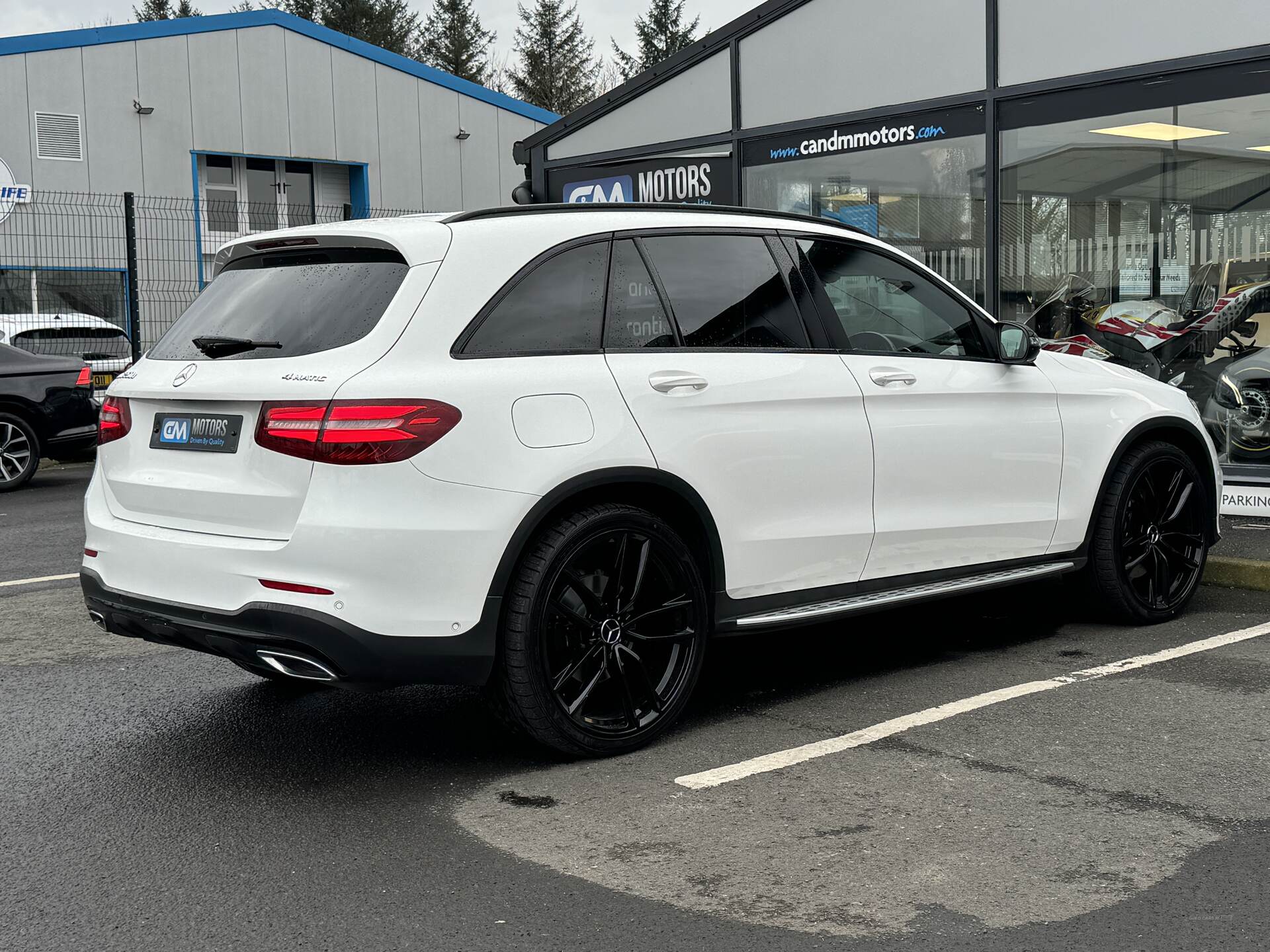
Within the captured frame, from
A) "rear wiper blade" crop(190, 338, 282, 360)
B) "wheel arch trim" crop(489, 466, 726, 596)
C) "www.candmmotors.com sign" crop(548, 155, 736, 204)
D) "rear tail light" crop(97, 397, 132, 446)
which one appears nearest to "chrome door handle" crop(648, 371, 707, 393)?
"wheel arch trim" crop(489, 466, 726, 596)

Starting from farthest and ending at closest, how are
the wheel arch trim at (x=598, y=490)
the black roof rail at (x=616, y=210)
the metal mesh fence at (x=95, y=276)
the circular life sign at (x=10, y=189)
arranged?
1. the circular life sign at (x=10, y=189)
2. the metal mesh fence at (x=95, y=276)
3. the black roof rail at (x=616, y=210)
4. the wheel arch trim at (x=598, y=490)

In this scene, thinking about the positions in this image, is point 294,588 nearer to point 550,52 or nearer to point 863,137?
point 863,137

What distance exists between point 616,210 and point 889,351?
121 cm

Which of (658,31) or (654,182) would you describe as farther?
(658,31)

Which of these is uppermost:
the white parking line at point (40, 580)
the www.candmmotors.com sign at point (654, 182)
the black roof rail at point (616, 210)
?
the www.candmmotors.com sign at point (654, 182)

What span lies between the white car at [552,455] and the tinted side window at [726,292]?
12 mm

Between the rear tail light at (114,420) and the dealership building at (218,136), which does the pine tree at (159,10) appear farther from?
the rear tail light at (114,420)

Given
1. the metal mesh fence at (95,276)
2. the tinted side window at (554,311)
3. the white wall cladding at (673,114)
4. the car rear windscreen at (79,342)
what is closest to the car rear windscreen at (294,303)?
the tinted side window at (554,311)

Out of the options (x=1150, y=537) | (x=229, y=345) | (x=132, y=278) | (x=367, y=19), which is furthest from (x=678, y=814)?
(x=367, y=19)

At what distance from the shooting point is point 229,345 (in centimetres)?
427

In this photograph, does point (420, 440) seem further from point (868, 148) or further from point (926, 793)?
point (868, 148)

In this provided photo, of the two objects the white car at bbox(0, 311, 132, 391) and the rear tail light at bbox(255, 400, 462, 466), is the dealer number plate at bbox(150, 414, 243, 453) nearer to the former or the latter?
the rear tail light at bbox(255, 400, 462, 466)

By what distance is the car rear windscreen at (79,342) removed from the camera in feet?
49.8

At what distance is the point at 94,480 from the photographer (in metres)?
4.69
